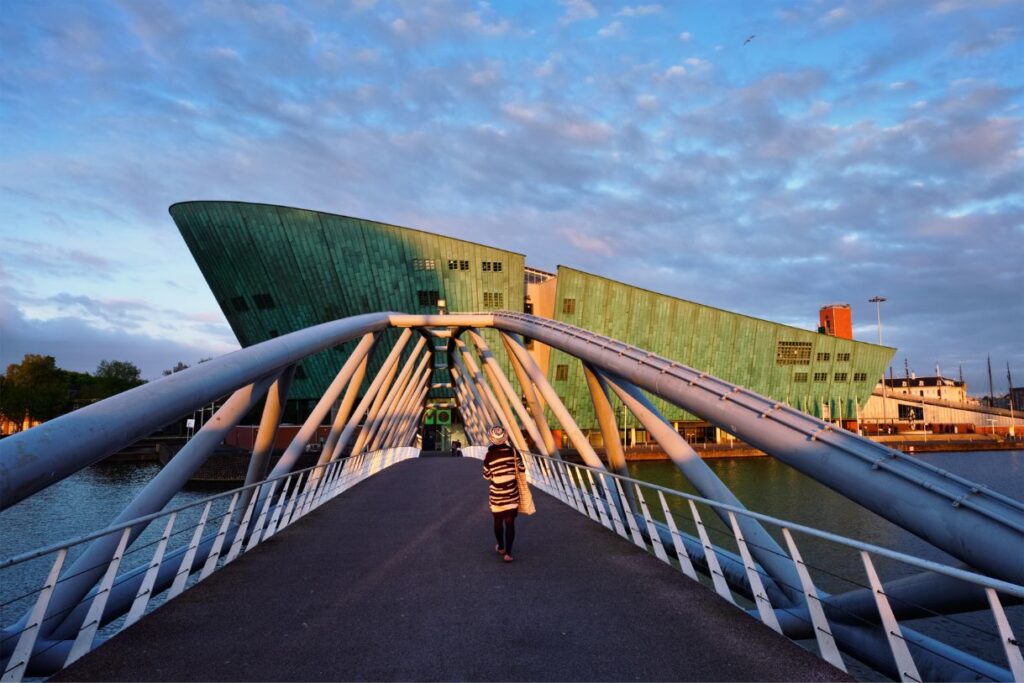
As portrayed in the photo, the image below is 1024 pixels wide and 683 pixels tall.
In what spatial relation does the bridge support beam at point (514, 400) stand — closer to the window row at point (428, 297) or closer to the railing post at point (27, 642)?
the railing post at point (27, 642)

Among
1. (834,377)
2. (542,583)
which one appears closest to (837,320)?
(834,377)

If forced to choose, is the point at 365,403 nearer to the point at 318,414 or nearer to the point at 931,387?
the point at 318,414

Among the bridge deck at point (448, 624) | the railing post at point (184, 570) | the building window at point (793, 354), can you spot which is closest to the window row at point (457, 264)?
the building window at point (793, 354)

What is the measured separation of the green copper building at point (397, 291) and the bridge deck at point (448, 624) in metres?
48.0

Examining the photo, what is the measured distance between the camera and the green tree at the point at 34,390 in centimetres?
8312

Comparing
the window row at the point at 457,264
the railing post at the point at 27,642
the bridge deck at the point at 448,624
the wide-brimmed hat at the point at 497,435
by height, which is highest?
the window row at the point at 457,264

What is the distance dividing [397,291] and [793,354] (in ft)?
134

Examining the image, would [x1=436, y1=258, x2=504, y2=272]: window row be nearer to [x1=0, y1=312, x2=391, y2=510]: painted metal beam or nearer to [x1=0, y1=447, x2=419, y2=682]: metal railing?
[x1=0, y1=447, x2=419, y2=682]: metal railing

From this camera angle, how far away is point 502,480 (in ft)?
30.4

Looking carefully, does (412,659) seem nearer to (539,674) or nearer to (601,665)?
(539,674)

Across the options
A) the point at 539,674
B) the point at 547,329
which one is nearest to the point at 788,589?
the point at 539,674

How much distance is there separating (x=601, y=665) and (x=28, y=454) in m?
4.82

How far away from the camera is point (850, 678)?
481 centimetres

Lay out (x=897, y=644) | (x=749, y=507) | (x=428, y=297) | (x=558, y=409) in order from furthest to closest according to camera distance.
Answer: (x=428, y=297) → (x=749, y=507) → (x=558, y=409) → (x=897, y=644)
